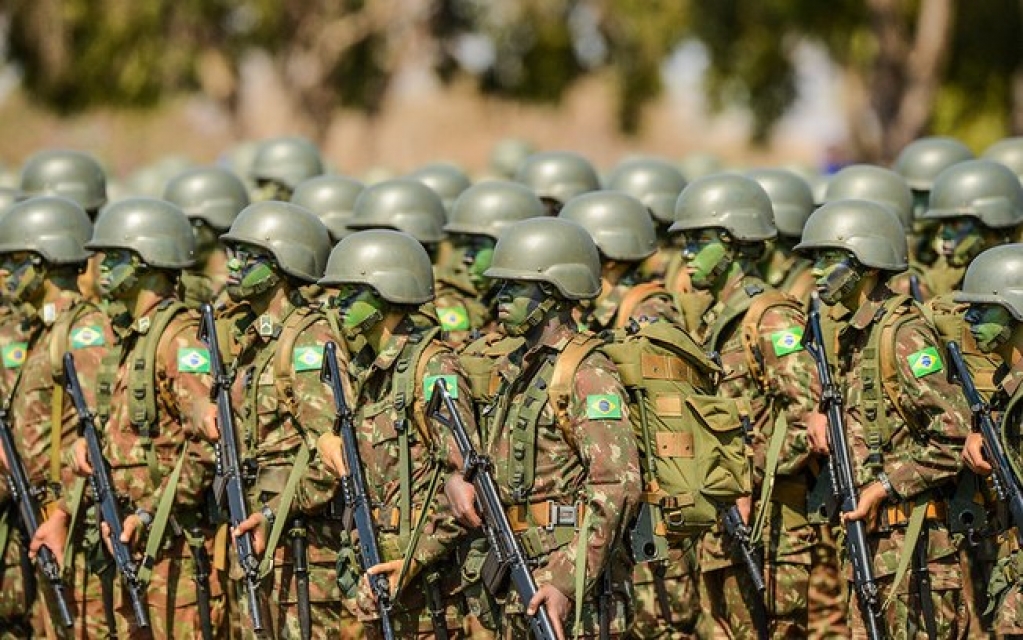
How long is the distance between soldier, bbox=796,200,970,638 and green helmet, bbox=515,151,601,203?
17.7 ft

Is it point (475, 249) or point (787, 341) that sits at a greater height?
point (475, 249)

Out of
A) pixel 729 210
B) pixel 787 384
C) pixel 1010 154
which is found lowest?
pixel 787 384

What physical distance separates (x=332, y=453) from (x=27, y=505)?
8.16 ft

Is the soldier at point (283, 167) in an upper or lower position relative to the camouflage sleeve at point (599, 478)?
upper

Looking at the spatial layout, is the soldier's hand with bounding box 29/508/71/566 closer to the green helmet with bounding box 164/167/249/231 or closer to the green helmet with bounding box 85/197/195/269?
the green helmet with bounding box 85/197/195/269

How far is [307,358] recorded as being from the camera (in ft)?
30.0

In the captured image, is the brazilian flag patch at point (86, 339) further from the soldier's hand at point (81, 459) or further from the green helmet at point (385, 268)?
the green helmet at point (385, 268)

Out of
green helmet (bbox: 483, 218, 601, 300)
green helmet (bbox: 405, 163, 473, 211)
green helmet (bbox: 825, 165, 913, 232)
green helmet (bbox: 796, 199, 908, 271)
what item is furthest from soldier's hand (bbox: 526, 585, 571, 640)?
green helmet (bbox: 405, 163, 473, 211)

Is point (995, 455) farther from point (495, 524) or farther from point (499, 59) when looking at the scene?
point (499, 59)

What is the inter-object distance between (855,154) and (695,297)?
19.9 m

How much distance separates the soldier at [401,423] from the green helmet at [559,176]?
533cm

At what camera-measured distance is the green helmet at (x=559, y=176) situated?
14398mm

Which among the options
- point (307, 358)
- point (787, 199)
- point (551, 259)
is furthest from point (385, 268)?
point (787, 199)

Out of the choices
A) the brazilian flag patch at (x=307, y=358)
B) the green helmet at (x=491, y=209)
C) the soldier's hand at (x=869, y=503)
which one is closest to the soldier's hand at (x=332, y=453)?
the brazilian flag patch at (x=307, y=358)
